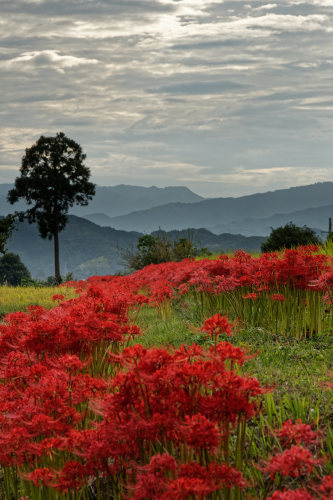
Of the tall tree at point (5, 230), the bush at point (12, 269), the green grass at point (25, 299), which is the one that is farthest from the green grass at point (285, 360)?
the bush at point (12, 269)

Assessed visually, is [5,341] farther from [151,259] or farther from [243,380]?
[151,259]

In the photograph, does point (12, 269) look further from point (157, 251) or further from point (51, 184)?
point (157, 251)

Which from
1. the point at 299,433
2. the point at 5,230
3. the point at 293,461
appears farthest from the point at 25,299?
the point at 5,230

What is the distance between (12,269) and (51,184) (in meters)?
29.4

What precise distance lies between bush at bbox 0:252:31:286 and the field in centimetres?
6008

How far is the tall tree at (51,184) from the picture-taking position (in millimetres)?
40281

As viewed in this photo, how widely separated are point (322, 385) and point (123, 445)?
300cm

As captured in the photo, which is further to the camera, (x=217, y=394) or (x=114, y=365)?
(x=114, y=365)

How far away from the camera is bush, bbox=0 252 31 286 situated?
6432 cm

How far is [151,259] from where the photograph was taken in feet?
87.3

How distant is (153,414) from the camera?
295 cm

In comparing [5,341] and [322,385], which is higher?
[5,341]

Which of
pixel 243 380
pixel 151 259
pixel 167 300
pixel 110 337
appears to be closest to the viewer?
pixel 243 380

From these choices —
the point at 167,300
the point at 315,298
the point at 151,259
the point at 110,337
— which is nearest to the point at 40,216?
the point at 151,259
